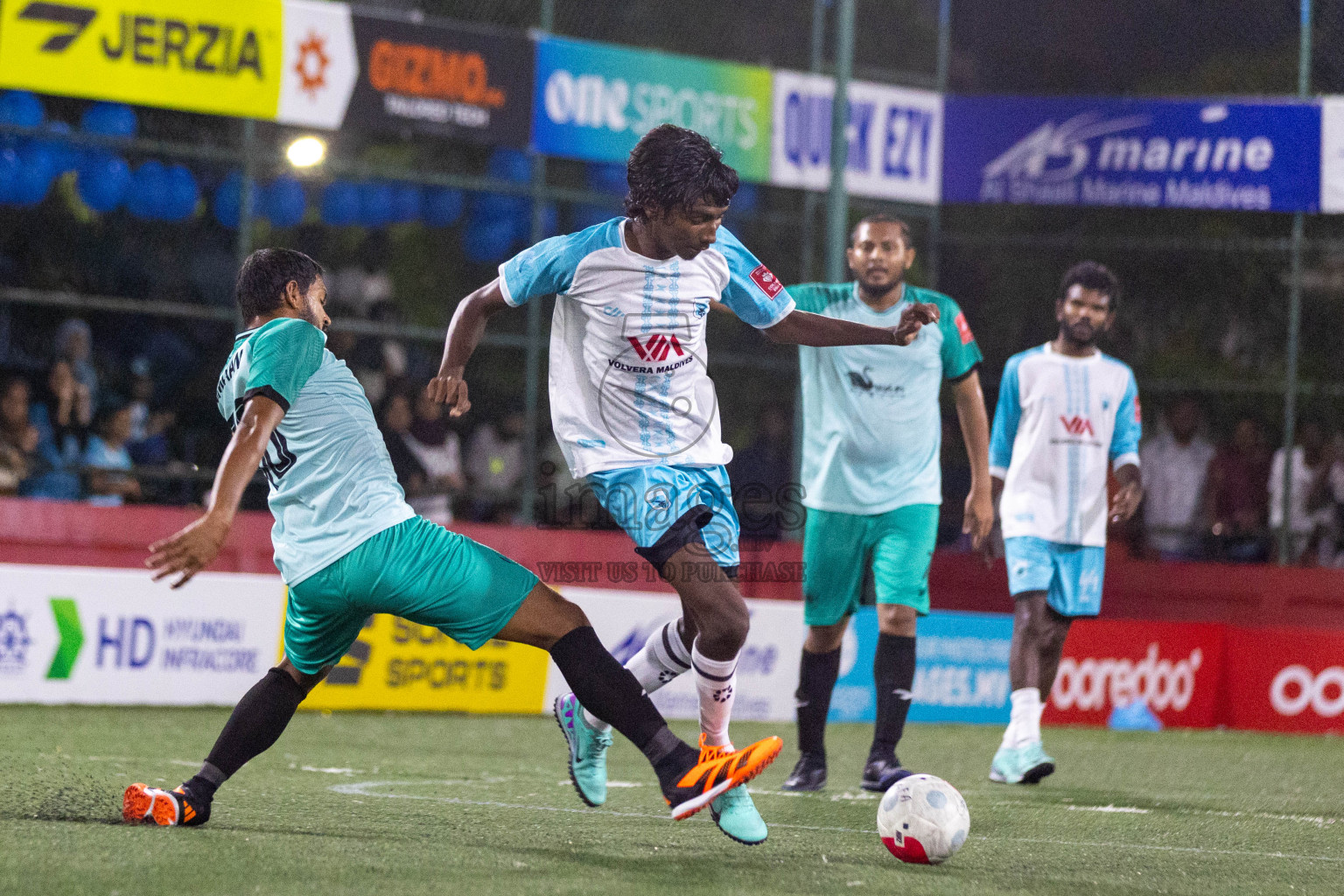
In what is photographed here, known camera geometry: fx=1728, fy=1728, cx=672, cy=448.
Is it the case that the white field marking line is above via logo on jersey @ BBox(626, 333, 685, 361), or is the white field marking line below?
below

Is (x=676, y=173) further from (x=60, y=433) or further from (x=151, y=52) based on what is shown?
(x=151, y=52)

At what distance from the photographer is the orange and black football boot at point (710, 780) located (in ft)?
14.7

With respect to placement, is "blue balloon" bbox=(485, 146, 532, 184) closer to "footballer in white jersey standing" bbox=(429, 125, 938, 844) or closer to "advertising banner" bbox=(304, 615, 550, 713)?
"advertising banner" bbox=(304, 615, 550, 713)

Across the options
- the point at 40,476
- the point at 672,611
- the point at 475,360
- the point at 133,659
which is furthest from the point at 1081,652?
the point at 40,476

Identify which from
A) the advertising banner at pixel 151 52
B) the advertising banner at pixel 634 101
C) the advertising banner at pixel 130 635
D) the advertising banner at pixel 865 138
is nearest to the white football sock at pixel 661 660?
the advertising banner at pixel 130 635

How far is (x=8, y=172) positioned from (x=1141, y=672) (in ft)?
27.5

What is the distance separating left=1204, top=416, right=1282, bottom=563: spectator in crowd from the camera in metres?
13.7

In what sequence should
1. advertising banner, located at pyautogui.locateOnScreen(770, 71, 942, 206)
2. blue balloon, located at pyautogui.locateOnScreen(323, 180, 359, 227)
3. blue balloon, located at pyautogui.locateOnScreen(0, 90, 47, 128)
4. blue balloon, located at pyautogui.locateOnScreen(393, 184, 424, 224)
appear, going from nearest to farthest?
blue balloon, located at pyautogui.locateOnScreen(0, 90, 47, 128) → blue balloon, located at pyautogui.locateOnScreen(323, 180, 359, 227) → blue balloon, located at pyautogui.locateOnScreen(393, 184, 424, 224) → advertising banner, located at pyautogui.locateOnScreen(770, 71, 942, 206)

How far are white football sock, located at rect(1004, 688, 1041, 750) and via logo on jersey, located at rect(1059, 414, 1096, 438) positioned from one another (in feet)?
3.96

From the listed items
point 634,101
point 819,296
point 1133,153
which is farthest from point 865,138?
point 819,296

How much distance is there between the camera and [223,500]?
13.5ft

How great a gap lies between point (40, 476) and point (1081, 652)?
6.88 meters

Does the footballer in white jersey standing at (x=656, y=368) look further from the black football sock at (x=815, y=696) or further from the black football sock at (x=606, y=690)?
the black football sock at (x=815, y=696)

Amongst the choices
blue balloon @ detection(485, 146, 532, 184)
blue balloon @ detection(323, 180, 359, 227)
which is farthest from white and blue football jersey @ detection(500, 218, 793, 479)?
blue balloon @ detection(485, 146, 532, 184)
